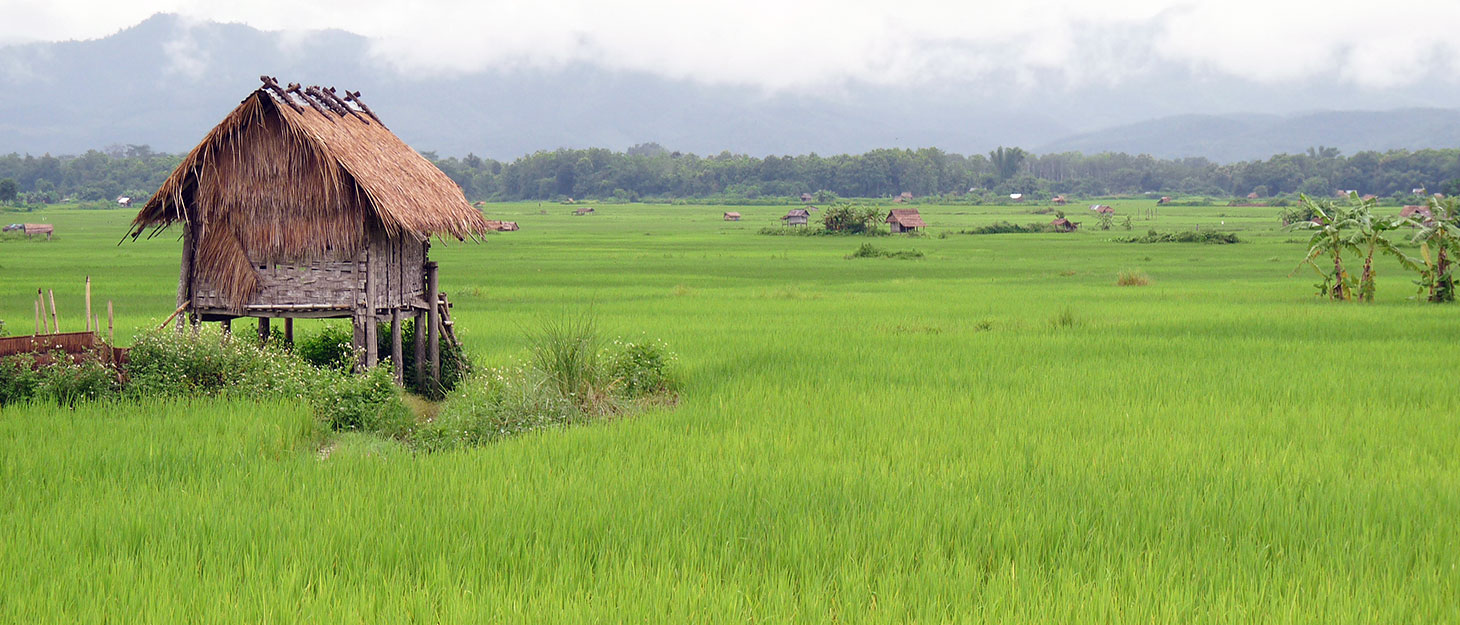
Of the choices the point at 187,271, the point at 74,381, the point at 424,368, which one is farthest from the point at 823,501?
the point at 187,271

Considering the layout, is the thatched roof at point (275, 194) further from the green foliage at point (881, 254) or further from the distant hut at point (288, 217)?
the green foliage at point (881, 254)

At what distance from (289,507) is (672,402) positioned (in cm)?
532

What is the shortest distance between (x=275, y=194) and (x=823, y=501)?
8208 mm

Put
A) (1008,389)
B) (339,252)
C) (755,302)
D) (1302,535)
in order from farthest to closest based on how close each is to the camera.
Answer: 1. (755,302)
2. (339,252)
3. (1008,389)
4. (1302,535)

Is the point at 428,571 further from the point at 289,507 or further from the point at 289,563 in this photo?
the point at 289,507

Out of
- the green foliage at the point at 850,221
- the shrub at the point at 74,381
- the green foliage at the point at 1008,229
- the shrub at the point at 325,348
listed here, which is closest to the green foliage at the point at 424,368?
the shrub at the point at 325,348

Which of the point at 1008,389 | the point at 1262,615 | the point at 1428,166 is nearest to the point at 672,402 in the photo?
the point at 1008,389

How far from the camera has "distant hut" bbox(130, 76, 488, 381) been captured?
1211 centimetres

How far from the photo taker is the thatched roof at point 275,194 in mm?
12031

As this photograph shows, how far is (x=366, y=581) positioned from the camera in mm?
5219

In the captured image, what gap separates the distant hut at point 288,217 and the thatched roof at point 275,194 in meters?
0.01

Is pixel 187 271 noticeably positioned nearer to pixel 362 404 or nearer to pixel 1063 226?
pixel 362 404

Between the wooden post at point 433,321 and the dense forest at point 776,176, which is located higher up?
the dense forest at point 776,176

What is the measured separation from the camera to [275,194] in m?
12.3
